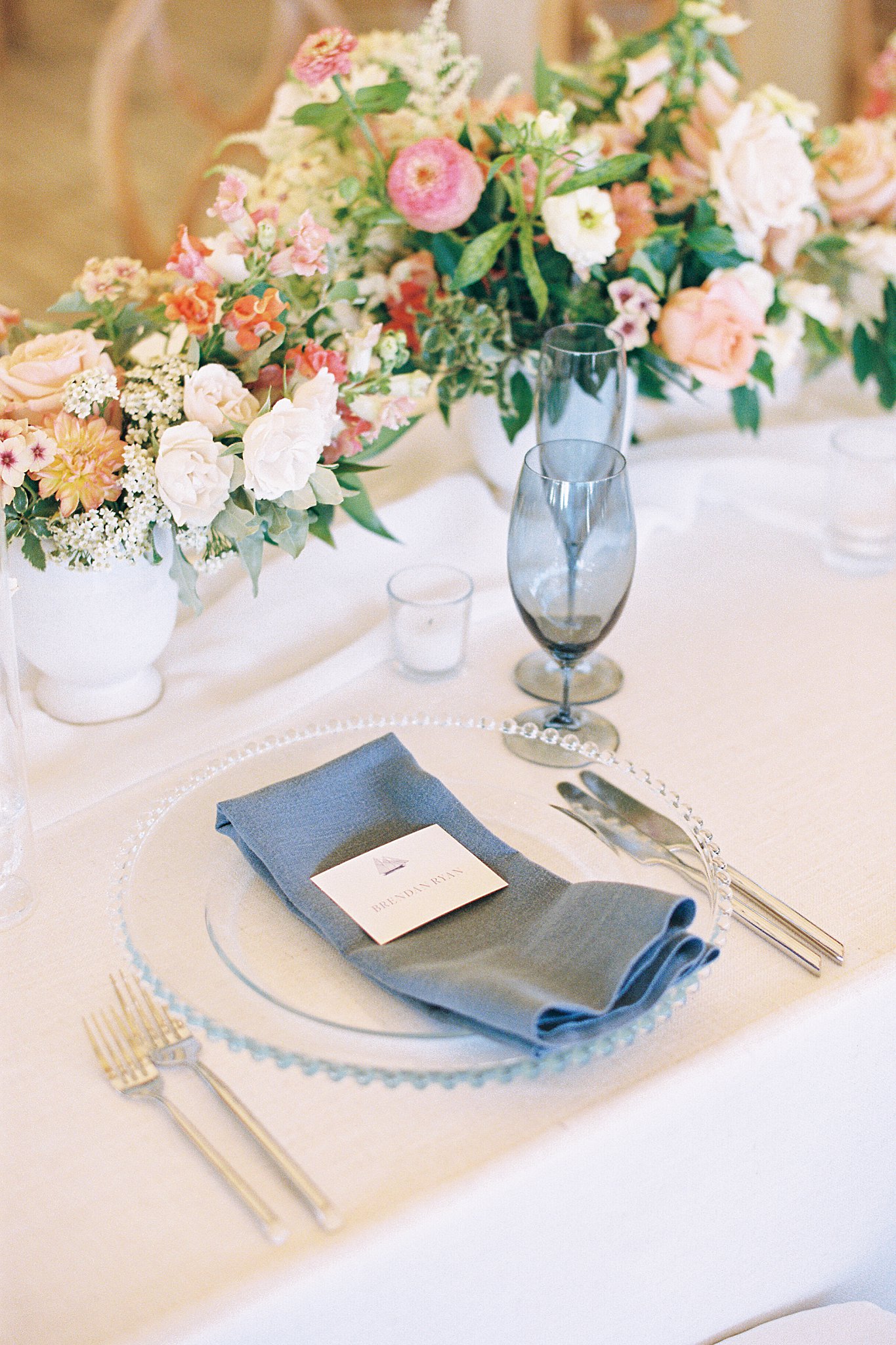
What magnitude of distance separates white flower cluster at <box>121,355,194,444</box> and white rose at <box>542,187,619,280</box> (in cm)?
38

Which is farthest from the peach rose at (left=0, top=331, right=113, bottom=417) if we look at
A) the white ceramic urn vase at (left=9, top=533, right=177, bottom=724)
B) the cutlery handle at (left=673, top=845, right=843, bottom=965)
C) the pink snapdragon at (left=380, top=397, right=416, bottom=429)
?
the cutlery handle at (left=673, top=845, right=843, bottom=965)

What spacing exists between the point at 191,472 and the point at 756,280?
62 cm

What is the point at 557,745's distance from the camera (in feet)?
3.13

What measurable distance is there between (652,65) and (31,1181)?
1.19 meters

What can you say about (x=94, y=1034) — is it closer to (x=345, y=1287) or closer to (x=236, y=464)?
(x=345, y=1287)

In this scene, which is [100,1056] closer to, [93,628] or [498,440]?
[93,628]

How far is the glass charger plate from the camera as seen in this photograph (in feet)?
2.17

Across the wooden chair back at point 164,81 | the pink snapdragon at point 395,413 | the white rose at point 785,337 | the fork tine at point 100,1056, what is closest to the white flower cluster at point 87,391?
Answer: the pink snapdragon at point 395,413

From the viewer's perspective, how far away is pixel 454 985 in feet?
2.20

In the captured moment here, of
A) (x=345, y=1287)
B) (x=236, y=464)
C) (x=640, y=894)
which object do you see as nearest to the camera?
(x=345, y=1287)

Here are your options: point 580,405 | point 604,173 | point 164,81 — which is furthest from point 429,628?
point 164,81

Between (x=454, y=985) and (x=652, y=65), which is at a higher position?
(x=652, y=65)

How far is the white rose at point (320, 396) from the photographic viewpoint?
0.90 metres

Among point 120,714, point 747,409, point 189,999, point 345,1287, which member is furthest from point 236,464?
point 747,409
